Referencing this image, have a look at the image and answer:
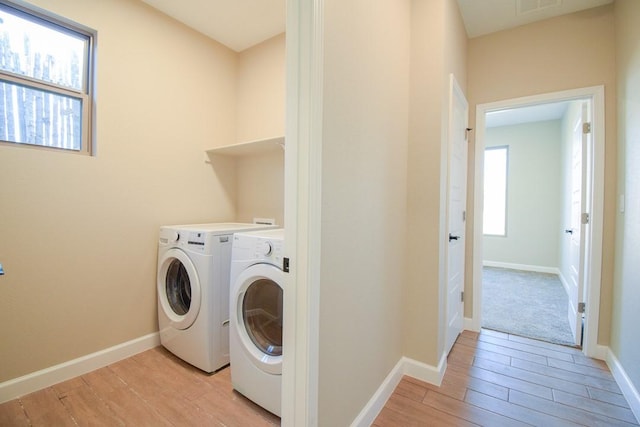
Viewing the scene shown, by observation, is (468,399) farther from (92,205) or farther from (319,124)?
(92,205)

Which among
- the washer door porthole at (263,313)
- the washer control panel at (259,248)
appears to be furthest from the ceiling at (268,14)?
the washer door porthole at (263,313)

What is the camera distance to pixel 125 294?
203 cm

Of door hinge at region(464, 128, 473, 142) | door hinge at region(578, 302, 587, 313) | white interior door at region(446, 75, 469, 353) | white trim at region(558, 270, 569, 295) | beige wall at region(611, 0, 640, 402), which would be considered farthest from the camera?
white trim at region(558, 270, 569, 295)

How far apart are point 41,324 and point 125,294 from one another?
451 millimetres

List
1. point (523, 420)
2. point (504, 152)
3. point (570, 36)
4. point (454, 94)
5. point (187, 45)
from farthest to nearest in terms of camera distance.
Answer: point (504, 152) → point (187, 45) → point (570, 36) → point (454, 94) → point (523, 420)

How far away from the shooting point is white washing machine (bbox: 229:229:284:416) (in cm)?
144

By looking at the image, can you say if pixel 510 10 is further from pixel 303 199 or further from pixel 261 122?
pixel 303 199

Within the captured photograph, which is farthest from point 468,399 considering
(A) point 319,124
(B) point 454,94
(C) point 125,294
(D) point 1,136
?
(D) point 1,136

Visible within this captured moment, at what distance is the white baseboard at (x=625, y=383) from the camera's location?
1494mm

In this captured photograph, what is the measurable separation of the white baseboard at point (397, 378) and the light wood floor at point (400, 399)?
1.6 inches

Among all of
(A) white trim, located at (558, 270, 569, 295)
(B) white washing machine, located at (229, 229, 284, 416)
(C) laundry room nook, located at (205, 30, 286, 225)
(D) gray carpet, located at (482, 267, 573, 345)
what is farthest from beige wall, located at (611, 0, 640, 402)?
(C) laundry room nook, located at (205, 30, 286, 225)

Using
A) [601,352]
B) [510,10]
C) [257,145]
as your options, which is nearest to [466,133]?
[510,10]

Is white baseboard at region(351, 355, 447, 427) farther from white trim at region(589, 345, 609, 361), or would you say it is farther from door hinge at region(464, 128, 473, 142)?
door hinge at region(464, 128, 473, 142)

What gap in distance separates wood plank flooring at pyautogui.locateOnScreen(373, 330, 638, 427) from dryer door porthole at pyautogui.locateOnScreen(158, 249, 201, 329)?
1.50 m
